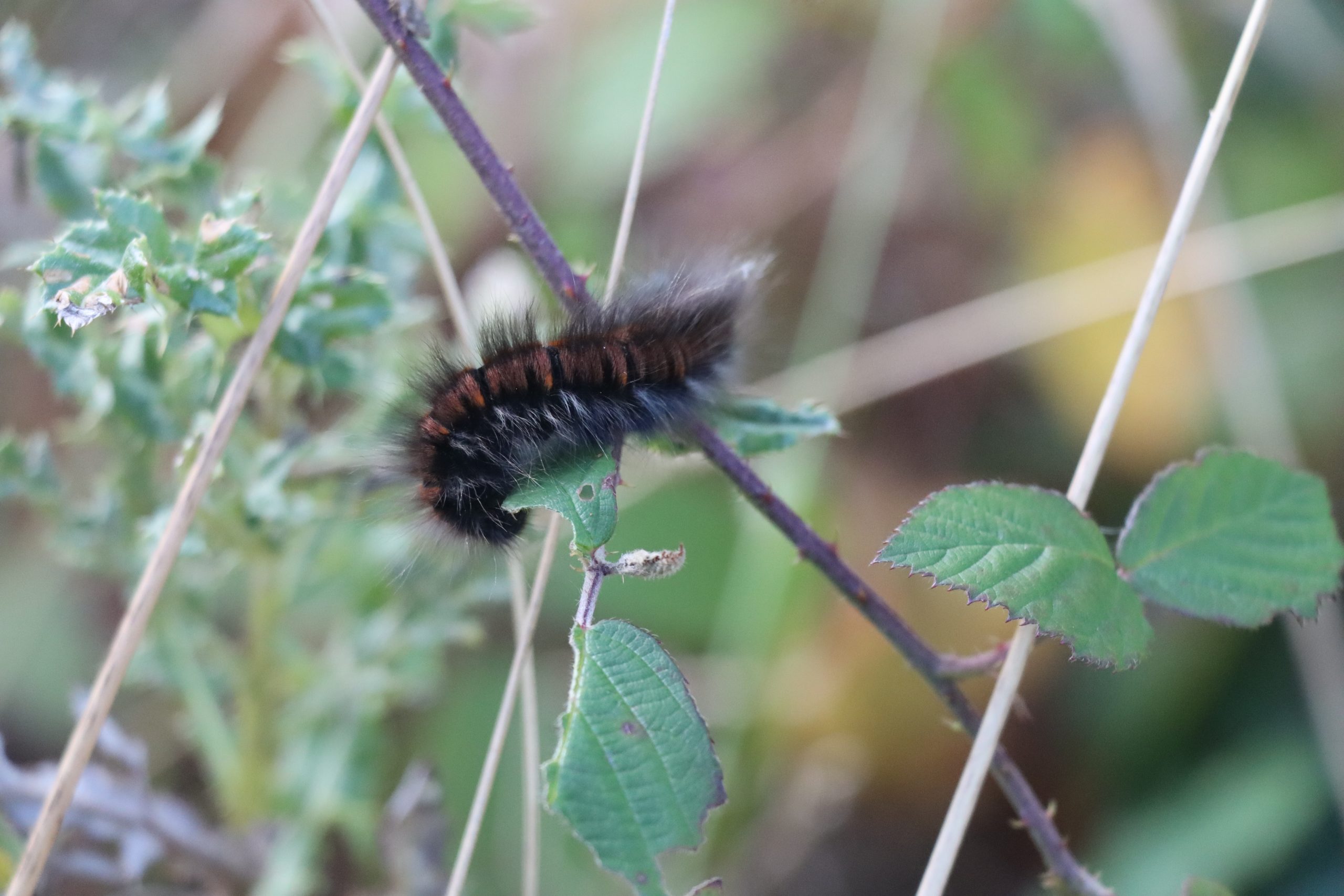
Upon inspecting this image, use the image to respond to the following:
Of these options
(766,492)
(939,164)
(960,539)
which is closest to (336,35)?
(766,492)

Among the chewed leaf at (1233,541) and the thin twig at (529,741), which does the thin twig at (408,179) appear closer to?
the thin twig at (529,741)

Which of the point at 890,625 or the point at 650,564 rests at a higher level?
the point at 650,564

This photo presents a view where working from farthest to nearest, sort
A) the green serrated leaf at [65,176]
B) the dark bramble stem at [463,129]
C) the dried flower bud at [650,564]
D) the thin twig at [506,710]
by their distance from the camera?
the green serrated leaf at [65,176], the thin twig at [506,710], the dark bramble stem at [463,129], the dried flower bud at [650,564]

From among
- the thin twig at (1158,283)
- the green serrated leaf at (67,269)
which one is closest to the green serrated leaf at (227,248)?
the green serrated leaf at (67,269)

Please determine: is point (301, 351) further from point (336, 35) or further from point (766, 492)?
point (766, 492)

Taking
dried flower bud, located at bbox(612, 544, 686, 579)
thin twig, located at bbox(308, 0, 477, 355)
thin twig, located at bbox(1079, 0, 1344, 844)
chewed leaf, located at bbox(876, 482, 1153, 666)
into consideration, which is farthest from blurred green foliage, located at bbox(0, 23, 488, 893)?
thin twig, located at bbox(1079, 0, 1344, 844)

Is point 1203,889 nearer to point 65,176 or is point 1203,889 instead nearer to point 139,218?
point 139,218

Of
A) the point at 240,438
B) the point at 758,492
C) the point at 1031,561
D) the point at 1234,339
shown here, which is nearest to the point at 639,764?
the point at 758,492
